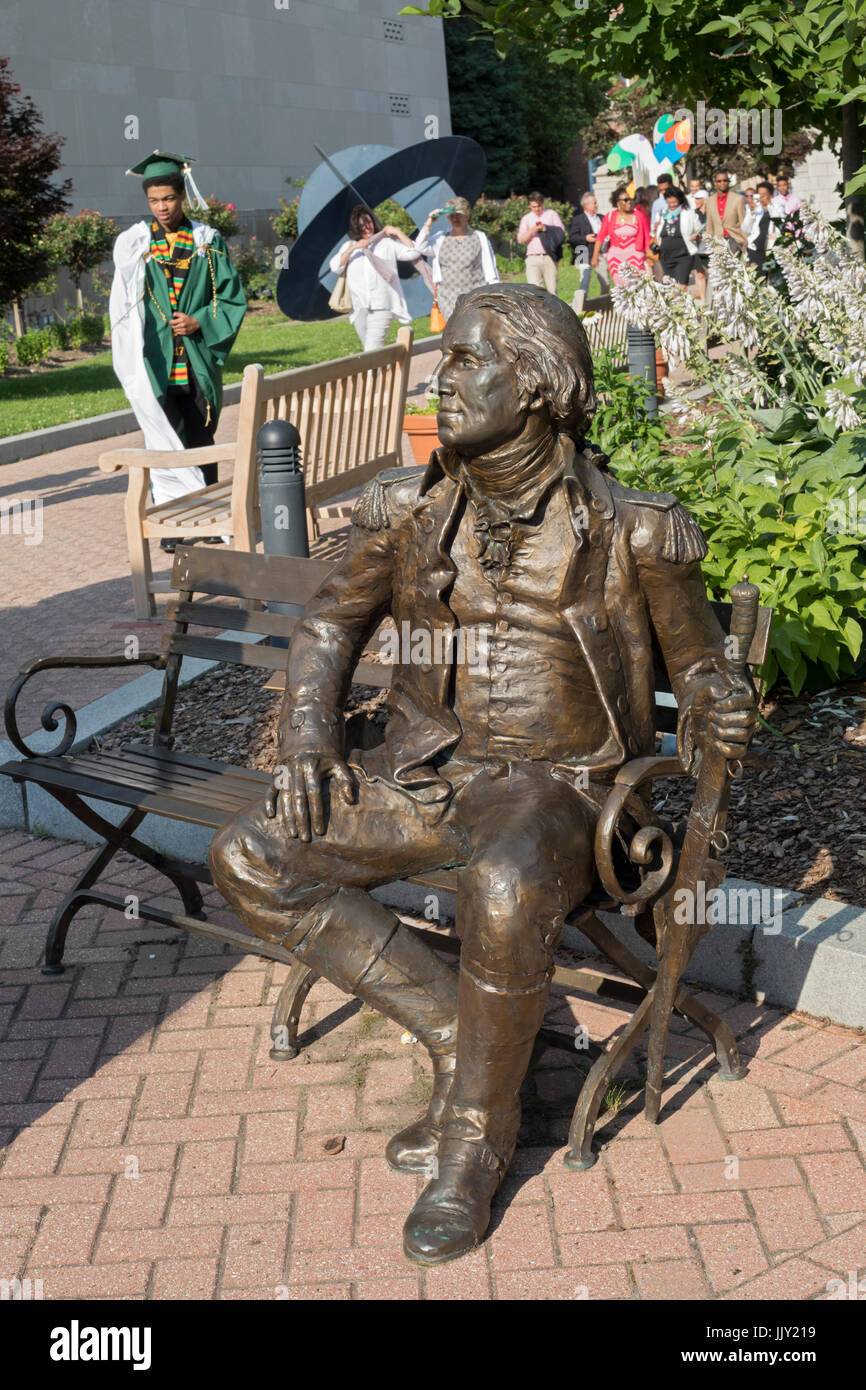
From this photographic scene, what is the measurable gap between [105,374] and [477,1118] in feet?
56.4

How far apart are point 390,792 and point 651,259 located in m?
14.0

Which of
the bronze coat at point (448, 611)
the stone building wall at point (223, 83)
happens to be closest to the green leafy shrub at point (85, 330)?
the stone building wall at point (223, 83)

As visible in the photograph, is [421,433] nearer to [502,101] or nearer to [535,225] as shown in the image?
[535,225]

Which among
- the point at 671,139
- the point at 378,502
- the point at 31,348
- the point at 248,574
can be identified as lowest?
the point at 248,574

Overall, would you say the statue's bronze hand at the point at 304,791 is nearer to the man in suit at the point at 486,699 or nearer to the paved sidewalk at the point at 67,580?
the man in suit at the point at 486,699

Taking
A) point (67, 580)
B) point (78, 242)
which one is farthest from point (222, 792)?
point (78, 242)

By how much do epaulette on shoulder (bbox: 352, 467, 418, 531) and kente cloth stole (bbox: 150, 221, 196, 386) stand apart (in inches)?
216

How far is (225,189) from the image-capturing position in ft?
105

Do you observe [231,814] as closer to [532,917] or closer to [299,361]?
[532,917]

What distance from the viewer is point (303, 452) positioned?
6949 millimetres

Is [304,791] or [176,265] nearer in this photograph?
[304,791]

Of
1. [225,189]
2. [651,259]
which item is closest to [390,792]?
[651,259]

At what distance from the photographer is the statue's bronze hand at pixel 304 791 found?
3170 mm

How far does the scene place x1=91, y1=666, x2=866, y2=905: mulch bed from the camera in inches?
158
